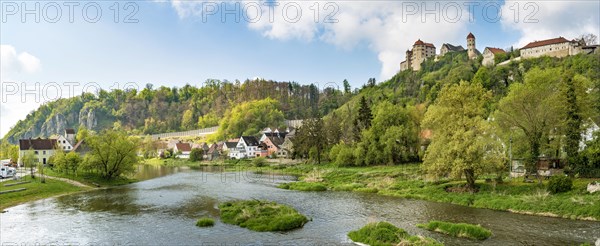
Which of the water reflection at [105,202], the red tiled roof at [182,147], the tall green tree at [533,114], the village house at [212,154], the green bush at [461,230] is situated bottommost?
the water reflection at [105,202]

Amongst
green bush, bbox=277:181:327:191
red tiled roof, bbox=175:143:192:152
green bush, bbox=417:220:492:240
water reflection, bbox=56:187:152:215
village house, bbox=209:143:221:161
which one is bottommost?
water reflection, bbox=56:187:152:215

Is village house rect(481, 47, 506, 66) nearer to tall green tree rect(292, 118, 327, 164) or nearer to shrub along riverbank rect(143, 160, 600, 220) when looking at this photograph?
tall green tree rect(292, 118, 327, 164)

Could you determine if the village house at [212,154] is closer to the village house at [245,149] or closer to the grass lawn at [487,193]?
the village house at [245,149]

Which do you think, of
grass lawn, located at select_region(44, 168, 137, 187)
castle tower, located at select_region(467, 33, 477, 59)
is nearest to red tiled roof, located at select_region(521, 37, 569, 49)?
castle tower, located at select_region(467, 33, 477, 59)

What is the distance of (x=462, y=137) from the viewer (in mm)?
36188

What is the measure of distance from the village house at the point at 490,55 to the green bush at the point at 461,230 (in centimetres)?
10968

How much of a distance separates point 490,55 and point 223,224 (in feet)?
395

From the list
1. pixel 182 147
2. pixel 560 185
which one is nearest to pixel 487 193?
pixel 560 185

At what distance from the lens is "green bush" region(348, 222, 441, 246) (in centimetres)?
2194

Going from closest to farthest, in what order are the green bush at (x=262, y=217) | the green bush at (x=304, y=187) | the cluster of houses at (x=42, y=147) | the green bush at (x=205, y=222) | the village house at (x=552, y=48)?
the green bush at (x=262, y=217), the green bush at (x=205, y=222), the green bush at (x=304, y=187), the cluster of houses at (x=42, y=147), the village house at (x=552, y=48)

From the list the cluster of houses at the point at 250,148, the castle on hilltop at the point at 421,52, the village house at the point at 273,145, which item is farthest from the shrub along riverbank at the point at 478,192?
the castle on hilltop at the point at 421,52

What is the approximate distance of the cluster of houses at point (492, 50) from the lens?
107 m

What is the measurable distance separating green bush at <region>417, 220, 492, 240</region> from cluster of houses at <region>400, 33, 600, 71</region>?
331 ft

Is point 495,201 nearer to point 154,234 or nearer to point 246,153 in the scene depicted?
point 154,234
